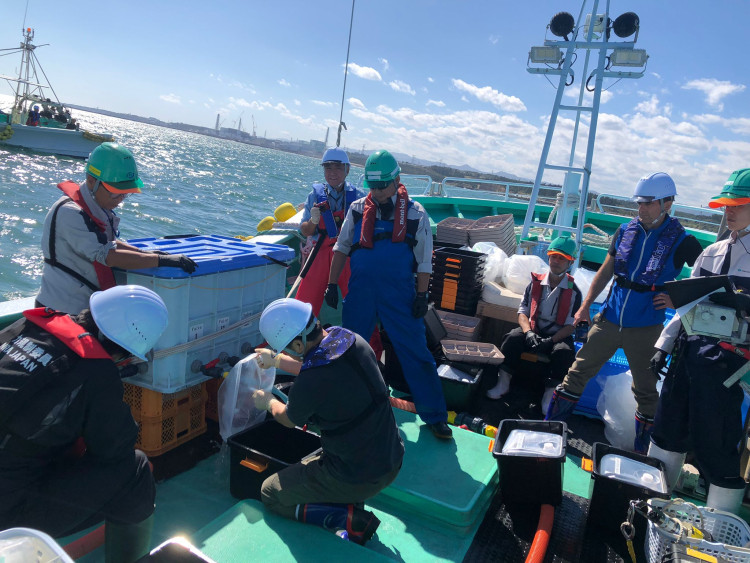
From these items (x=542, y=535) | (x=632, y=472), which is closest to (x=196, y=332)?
(x=542, y=535)

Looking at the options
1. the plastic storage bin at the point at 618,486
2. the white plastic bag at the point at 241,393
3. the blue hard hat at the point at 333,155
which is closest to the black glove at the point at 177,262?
the white plastic bag at the point at 241,393

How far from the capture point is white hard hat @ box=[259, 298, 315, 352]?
7.81 feet

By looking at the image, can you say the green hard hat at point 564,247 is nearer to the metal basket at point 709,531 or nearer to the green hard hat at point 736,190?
the green hard hat at point 736,190

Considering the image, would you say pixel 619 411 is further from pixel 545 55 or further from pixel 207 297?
pixel 545 55

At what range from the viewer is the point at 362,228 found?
144 inches

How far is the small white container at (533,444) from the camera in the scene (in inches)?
112

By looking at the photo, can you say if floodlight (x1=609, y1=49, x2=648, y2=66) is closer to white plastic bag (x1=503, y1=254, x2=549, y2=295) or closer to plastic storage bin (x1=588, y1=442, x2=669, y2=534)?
white plastic bag (x1=503, y1=254, x2=549, y2=295)

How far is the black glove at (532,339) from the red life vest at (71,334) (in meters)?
3.44

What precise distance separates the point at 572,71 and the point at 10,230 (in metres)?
16.1

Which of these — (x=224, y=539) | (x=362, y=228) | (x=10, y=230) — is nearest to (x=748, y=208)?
(x=362, y=228)

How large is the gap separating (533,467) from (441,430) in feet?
2.65

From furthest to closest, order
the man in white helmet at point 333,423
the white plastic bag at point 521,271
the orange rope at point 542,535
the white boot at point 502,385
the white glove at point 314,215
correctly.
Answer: the white plastic bag at point 521,271 < the white boot at point 502,385 < the white glove at point 314,215 < the orange rope at point 542,535 < the man in white helmet at point 333,423

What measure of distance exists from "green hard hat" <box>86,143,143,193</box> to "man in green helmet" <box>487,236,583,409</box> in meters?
3.33

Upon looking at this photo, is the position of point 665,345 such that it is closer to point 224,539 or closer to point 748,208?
point 748,208
